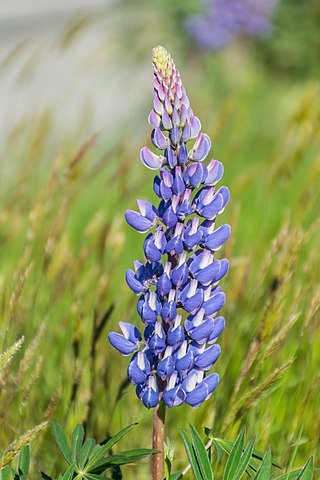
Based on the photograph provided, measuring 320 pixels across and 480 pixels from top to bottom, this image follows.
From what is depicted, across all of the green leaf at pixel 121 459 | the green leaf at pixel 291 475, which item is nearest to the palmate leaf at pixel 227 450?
the green leaf at pixel 291 475

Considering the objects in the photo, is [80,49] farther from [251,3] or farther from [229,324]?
[229,324]

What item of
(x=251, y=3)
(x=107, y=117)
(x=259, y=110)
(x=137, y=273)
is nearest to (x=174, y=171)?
(x=137, y=273)

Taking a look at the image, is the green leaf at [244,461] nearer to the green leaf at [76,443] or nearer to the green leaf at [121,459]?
the green leaf at [121,459]

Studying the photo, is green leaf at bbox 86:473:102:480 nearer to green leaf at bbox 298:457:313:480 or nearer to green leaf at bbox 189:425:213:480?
green leaf at bbox 189:425:213:480

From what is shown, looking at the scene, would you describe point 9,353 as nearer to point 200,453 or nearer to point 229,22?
point 200,453

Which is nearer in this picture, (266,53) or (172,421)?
(172,421)

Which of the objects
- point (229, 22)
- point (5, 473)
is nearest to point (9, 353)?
point (5, 473)
